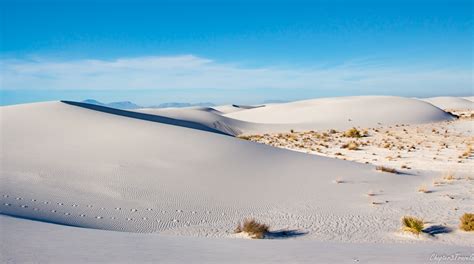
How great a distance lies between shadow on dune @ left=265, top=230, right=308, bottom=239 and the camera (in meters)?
7.29

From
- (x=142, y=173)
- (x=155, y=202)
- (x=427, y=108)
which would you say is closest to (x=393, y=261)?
(x=155, y=202)

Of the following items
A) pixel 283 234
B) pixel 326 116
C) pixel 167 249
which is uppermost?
pixel 326 116

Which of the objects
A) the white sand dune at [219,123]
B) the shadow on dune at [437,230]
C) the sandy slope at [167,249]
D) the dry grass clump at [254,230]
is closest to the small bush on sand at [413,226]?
the shadow on dune at [437,230]

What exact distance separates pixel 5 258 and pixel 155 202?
4768 mm

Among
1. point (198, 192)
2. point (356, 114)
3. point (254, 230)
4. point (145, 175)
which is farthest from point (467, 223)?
point (356, 114)

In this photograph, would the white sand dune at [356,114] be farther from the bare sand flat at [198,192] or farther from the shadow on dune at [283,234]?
the shadow on dune at [283,234]

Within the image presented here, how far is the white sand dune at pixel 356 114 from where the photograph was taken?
45938mm

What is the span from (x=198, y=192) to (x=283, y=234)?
3.20 m

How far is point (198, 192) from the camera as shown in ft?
33.0

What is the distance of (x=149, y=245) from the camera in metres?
5.48

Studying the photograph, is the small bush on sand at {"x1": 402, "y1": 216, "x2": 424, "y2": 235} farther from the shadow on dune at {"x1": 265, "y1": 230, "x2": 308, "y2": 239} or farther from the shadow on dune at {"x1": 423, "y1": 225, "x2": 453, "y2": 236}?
the shadow on dune at {"x1": 265, "y1": 230, "x2": 308, "y2": 239}

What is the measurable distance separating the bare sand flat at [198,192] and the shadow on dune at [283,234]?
0.7 inches

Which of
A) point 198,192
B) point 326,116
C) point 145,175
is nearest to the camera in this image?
point 198,192

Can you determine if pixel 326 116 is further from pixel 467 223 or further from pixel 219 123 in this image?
pixel 467 223
